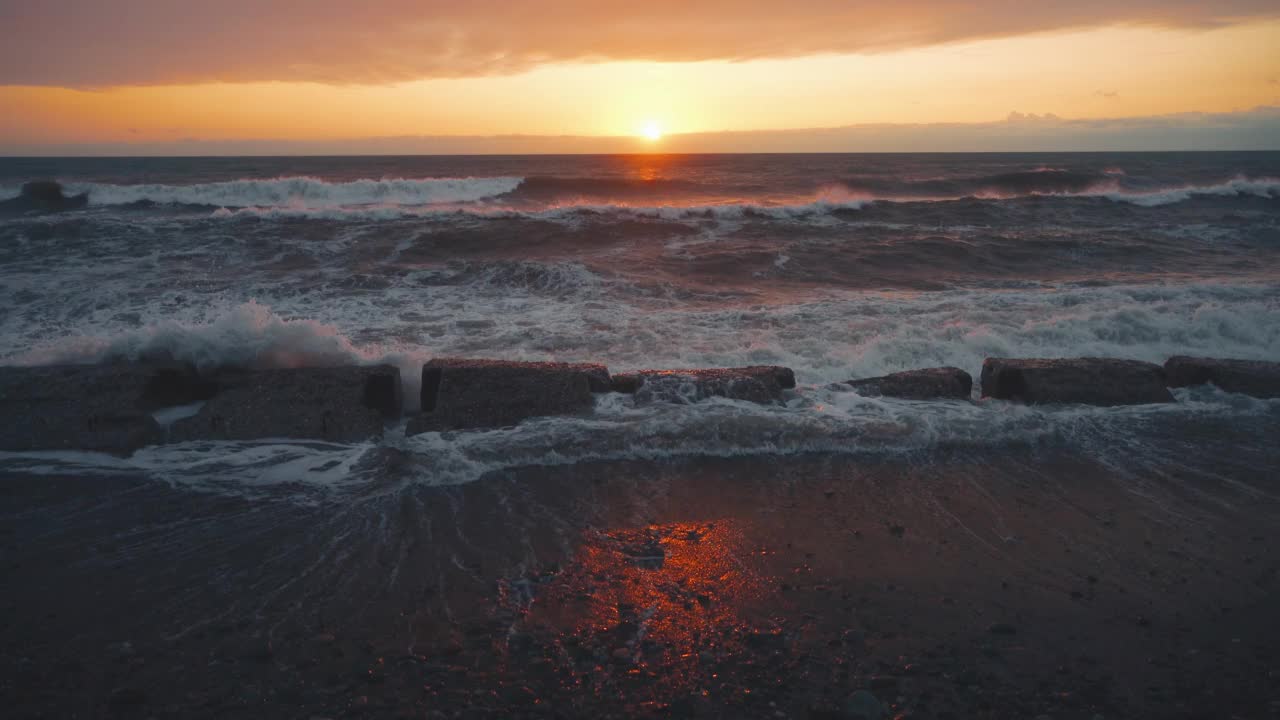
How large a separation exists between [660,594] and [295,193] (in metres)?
29.2

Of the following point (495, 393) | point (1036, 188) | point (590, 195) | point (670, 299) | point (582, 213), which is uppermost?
point (1036, 188)

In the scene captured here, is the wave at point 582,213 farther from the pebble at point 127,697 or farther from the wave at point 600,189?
the pebble at point 127,697

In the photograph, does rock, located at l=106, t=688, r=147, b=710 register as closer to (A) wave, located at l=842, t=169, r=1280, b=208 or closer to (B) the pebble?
(B) the pebble

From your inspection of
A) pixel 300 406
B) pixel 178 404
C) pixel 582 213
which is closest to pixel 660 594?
pixel 300 406

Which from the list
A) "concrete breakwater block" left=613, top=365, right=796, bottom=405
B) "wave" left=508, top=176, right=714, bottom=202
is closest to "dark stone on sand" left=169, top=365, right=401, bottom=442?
"concrete breakwater block" left=613, top=365, right=796, bottom=405

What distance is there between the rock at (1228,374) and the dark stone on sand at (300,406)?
682 cm

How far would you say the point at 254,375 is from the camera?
561 cm

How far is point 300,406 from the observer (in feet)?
17.3

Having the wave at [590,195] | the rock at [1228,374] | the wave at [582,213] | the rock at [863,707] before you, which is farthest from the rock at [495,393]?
the wave at [590,195]

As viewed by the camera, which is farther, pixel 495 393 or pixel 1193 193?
pixel 1193 193

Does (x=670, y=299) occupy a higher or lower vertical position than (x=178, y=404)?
higher

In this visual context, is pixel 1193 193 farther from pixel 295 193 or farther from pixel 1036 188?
pixel 295 193

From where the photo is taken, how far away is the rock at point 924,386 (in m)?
5.85

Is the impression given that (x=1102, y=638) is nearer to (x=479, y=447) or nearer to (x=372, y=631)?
(x=372, y=631)
